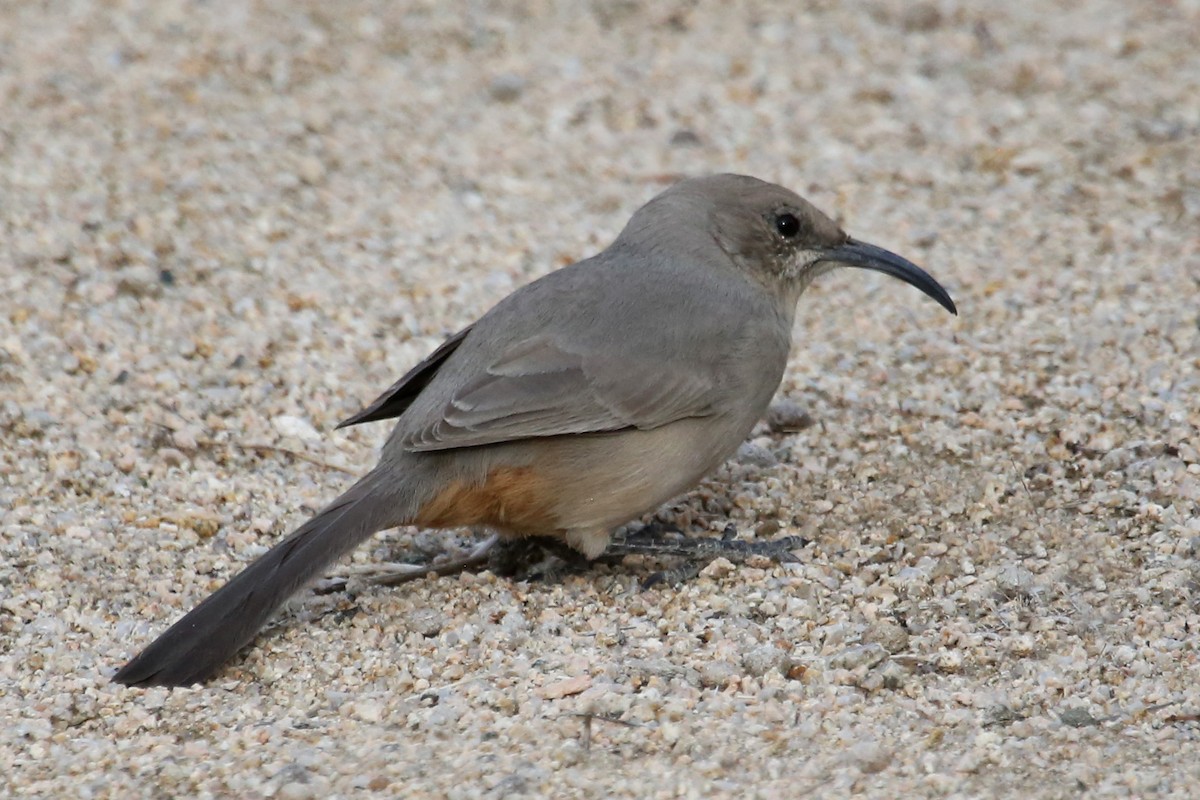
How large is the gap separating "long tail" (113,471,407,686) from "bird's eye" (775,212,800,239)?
1688 mm

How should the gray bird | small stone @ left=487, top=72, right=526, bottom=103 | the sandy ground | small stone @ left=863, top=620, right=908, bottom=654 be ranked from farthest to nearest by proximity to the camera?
small stone @ left=487, top=72, right=526, bottom=103 → the gray bird → small stone @ left=863, top=620, right=908, bottom=654 → the sandy ground

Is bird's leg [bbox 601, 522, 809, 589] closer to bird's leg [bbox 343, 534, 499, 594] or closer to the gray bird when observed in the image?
the gray bird

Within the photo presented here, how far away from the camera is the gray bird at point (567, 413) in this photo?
452 cm

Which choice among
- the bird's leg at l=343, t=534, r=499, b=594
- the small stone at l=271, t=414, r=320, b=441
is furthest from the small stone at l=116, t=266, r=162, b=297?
the bird's leg at l=343, t=534, r=499, b=594

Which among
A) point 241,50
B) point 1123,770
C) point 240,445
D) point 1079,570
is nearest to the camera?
point 1123,770

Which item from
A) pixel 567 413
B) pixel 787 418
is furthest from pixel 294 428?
pixel 787 418

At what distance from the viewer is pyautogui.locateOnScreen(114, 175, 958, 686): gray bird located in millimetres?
4523

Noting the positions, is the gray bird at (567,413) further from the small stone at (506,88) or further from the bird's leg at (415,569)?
the small stone at (506,88)

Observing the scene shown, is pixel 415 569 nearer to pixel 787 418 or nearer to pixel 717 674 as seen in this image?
pixel 717 674

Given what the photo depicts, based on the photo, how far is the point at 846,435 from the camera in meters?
5.54

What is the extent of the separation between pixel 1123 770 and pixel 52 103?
19.3 feet

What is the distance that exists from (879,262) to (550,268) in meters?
1.65

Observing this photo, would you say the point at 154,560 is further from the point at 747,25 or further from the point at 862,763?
the point at 747,25

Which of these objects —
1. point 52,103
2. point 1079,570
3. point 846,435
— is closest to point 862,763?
point 1079,570
